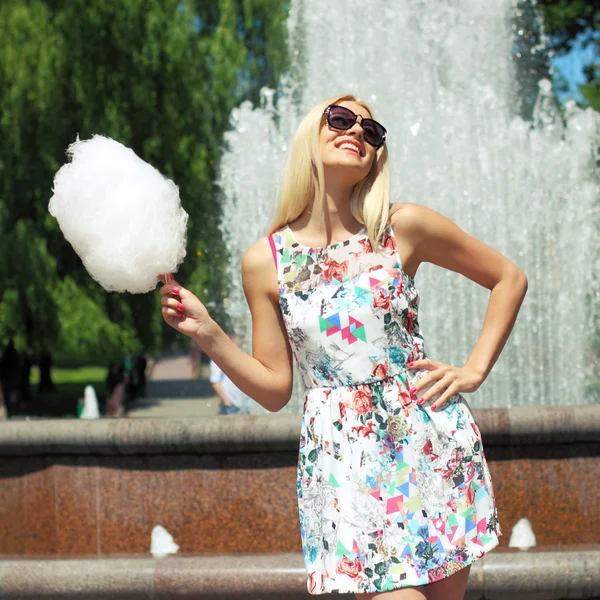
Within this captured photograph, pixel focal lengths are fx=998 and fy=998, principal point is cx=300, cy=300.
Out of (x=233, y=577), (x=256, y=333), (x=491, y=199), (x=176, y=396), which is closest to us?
(x=256, y=333)

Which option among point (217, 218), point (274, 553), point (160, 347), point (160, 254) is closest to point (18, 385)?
point (160, 347)

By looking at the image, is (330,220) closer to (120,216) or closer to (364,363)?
(364,363)

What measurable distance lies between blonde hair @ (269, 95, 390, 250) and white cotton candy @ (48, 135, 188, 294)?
1.04 feet

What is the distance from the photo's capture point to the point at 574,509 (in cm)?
458

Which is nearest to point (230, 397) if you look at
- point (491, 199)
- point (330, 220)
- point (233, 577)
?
point (491, 199)

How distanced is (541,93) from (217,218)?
651 cm

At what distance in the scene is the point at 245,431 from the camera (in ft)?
14.7

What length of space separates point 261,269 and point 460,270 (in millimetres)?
565

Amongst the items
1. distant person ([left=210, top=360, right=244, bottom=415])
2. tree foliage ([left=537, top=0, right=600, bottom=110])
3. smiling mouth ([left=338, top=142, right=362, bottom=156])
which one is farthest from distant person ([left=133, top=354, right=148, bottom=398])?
smiling mouth ([left=338, top=142, right=362, bottom=156])

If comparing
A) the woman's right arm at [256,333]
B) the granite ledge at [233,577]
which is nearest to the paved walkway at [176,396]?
the granite ledge at [233,577]

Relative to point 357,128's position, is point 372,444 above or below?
below

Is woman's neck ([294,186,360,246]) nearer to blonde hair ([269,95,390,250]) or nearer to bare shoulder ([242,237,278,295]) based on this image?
blonde hair ([269,95,390,250])

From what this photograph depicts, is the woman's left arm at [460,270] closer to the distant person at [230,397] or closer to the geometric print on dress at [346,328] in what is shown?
the geometric print on dress at [346,328]

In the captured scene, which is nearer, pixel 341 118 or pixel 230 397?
pixel 341 118
